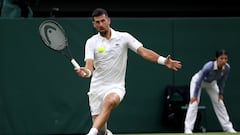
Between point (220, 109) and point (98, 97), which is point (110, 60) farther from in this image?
point (220, 109)

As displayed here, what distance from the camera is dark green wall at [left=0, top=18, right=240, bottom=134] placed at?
13688 mm

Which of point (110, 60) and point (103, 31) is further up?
point (103, 31)

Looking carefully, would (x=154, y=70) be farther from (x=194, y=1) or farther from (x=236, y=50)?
(x=194, y=1)

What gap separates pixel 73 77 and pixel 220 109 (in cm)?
271

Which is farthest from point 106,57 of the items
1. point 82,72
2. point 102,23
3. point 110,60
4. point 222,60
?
point 222,60

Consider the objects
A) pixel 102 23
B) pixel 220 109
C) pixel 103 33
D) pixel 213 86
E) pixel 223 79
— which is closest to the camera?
pixel 102 23

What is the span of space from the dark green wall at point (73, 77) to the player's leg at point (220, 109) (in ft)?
2.38

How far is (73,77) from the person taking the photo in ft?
45.1

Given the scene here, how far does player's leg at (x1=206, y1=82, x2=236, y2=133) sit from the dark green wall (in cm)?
73


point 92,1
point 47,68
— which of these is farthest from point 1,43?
point 92,1

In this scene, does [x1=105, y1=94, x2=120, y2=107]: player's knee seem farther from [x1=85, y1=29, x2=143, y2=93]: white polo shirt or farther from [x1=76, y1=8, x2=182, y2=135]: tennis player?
[x1=85, y1=29, x2=143, y2=93]: white polo shirt

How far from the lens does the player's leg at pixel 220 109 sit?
43.9ft

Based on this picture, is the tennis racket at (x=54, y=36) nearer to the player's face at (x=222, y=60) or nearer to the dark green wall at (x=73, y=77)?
the player's face at (x=222, y=60)

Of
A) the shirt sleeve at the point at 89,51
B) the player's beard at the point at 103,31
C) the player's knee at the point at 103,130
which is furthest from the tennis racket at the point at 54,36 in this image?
the player's knee at the point at 103,130
